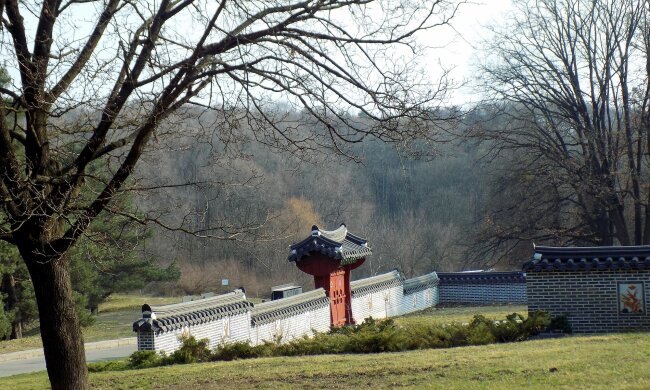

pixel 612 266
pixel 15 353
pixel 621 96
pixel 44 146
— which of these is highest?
pixel 621 96

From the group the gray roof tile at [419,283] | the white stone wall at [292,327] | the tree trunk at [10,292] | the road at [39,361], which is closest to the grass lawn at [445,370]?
the white stone wall at [292,327]

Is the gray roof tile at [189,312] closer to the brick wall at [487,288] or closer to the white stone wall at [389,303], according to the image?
the white stone wall at [389,303]

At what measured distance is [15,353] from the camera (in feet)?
81.4

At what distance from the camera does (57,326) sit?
9.40 metres

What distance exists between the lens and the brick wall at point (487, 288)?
3200 cm

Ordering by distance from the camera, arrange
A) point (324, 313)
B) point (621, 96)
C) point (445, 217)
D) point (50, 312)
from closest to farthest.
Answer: point (50, 312), point (324, 313), point (621, 96), point (445, 217)

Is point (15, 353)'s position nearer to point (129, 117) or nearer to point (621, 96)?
point (129, 117)

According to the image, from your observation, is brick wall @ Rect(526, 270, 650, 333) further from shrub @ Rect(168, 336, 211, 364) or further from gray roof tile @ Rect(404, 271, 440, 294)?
gray roof tile @ Rect(404, 271, 440, 294)

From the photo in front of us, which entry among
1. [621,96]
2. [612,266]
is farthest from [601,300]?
[621,96]

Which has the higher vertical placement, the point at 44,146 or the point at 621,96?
the point at 621,96

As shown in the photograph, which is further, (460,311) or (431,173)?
(431,173)

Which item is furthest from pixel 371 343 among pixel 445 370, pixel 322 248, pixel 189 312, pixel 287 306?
pixel 322 248

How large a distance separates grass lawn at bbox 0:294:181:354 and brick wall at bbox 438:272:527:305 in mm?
12802

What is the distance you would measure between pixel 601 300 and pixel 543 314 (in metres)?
1.59
